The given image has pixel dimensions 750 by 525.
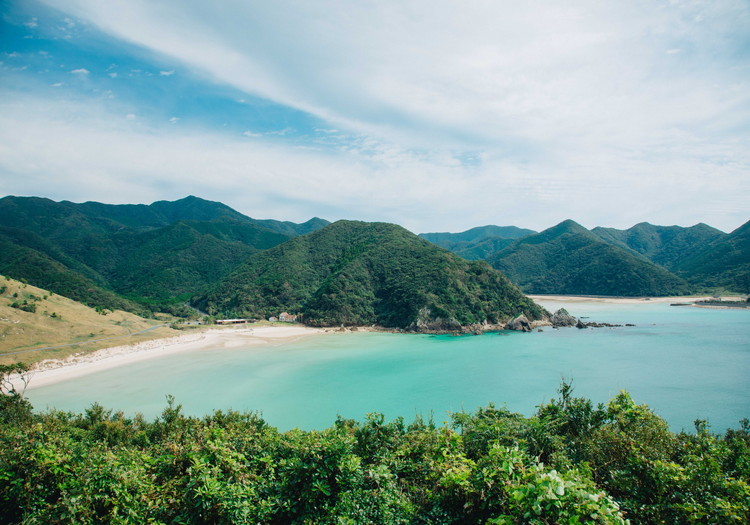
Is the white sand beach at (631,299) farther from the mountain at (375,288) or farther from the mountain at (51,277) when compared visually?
the mountain at (51,277)

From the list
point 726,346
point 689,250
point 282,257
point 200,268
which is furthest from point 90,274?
point 689,250

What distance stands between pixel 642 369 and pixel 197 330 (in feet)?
219

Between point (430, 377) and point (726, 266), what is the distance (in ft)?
410

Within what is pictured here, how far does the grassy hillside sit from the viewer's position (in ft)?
128

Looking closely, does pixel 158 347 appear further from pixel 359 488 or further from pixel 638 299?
pixel 638 299

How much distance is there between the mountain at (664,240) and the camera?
500ft

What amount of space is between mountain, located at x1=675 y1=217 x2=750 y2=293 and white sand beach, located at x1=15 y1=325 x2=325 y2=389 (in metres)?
119

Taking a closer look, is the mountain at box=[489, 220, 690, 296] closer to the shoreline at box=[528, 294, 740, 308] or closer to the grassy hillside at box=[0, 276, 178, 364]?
the shoreline at box=[528, 294, 740, 308]

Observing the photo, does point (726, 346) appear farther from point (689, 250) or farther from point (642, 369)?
Result: point (689, 250)

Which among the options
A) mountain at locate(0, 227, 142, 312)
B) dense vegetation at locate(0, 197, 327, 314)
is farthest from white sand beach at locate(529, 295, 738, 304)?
mountain at locate(0, 227, 142, 312)

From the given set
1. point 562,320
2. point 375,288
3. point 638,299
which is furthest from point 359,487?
→ point 638,299

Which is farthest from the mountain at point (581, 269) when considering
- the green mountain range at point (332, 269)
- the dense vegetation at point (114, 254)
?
the dense vegetation at point (114, 254)

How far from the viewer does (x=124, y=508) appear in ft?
20.7

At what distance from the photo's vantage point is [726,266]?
109000 mm
